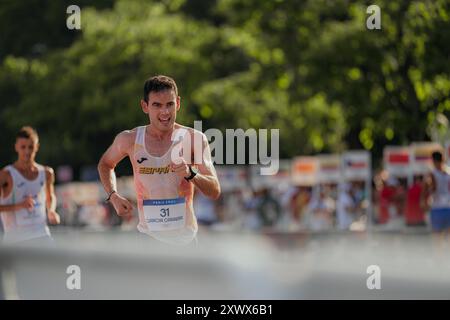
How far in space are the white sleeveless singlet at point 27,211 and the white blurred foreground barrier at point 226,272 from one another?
0.45 metres

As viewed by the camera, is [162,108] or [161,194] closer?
[162,108]

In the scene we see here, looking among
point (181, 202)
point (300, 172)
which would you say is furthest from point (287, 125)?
point (181, 202)

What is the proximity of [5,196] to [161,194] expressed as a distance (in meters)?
3.77

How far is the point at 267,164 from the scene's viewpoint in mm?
39281

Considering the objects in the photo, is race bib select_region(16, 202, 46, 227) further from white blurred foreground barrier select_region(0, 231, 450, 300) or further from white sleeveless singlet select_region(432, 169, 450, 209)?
white sleeveless singlet select_region(432, 169, 450, 209)

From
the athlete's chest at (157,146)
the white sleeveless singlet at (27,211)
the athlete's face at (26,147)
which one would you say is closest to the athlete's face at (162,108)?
the athlete's chest at (157,146)

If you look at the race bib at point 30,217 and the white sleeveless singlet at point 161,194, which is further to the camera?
the race bib at point 30,217

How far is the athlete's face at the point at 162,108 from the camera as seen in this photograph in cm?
916

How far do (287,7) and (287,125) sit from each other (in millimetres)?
14094

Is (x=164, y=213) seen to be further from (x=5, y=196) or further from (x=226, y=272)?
(x=226, y=272)

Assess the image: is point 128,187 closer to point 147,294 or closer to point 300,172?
point 300,172

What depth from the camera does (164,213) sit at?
9.53m

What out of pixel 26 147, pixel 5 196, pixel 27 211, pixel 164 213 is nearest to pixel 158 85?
pixel 164 213

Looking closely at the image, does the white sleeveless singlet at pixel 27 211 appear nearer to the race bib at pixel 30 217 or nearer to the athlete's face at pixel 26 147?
the race bib at pixel 30 217
